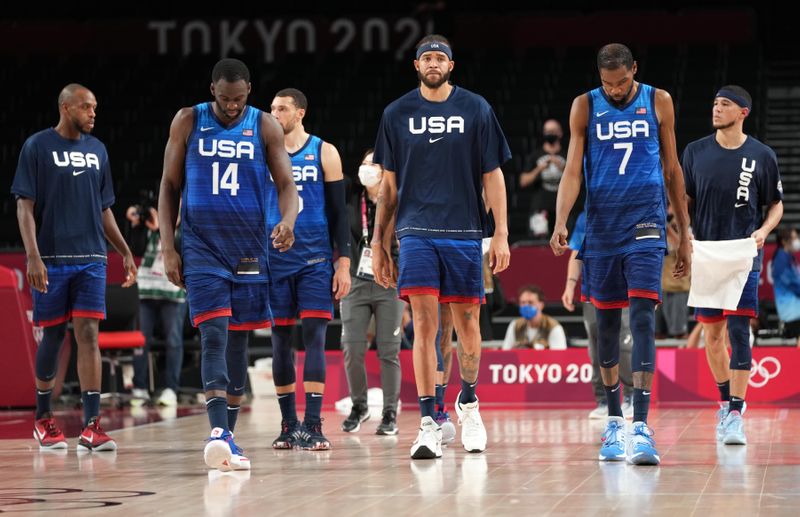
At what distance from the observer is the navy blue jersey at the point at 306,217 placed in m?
7.43

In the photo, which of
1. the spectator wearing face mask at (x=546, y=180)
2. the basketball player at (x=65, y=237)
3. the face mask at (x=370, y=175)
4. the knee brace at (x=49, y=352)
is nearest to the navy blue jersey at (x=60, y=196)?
the basketball player at (x=65, y=237)

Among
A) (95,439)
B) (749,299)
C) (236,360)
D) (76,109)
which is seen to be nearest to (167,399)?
(95,439)

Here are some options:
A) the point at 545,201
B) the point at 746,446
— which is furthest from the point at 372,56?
the point at 746,446

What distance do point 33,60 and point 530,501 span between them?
20.1 meters

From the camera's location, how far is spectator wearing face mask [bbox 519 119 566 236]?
1497 cm

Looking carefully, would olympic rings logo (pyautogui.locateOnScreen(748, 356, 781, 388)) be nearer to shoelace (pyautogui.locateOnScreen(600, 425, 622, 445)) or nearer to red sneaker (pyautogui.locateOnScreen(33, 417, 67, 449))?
shoelace (pyautogui.locateOnScreen(600, 425, 622, 445))

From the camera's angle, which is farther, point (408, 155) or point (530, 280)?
point (530, 280)

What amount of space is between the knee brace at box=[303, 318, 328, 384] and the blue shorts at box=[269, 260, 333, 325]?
46 millimetres

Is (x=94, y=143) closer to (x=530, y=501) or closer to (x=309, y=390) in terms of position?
(x=309, y=390)

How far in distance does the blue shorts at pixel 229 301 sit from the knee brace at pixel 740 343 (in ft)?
9.29

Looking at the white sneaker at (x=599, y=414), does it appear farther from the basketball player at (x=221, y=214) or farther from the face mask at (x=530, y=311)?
the basketball player at (x=221, y=214)

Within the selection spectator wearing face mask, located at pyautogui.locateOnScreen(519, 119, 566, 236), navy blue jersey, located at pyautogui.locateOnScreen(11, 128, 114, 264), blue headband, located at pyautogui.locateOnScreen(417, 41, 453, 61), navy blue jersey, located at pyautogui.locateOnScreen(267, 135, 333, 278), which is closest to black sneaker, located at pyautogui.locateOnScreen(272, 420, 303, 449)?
navy blue jersey, located at pyautogui.locateOnScreen(267, 135, 333, 278)

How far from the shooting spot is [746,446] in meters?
7.25

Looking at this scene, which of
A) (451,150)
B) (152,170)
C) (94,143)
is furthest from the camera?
(152,170)
